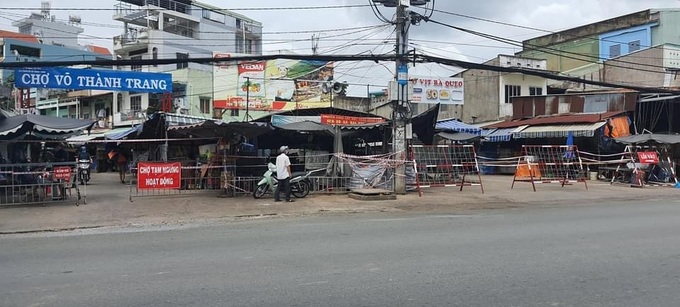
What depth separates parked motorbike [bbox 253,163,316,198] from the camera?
1605 centimetres

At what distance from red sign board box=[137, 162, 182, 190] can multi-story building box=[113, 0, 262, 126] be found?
86.9 feet

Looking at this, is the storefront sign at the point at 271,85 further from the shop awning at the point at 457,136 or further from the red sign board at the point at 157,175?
the red sign board at the point at 157,175

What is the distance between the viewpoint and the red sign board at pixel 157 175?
49.7ft

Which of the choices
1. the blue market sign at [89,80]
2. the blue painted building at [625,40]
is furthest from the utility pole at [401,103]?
the blue painted building at [625,40]

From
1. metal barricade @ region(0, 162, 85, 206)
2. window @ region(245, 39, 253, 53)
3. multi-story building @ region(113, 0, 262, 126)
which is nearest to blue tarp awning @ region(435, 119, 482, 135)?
metal barricade @ region(0, 162, 85, 206)

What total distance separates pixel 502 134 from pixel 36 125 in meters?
22.5

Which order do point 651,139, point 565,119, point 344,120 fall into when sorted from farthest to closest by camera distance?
1. point 565,119
2. point 651,139
3. point 344,120

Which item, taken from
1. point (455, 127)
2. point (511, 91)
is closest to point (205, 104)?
point (511, 91)

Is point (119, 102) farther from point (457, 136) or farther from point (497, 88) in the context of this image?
point (457, 136)

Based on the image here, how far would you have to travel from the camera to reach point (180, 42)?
2190 inches

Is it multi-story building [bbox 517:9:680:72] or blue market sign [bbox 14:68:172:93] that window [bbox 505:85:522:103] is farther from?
blue market sign [bbox 14:68:172:93]

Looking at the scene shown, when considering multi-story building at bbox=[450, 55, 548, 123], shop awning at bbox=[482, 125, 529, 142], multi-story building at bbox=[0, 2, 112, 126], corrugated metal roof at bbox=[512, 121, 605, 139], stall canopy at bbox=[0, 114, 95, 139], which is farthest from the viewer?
multi-story building at bbox=[0, 2, 112, 126]

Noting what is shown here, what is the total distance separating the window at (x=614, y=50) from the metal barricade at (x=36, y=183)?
36883mm

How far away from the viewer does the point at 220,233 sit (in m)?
9.92
